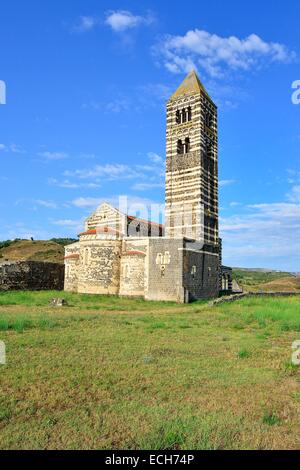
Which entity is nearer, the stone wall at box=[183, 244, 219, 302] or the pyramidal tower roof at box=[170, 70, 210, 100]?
the stone wall at box=[183, 244, 219, 302]

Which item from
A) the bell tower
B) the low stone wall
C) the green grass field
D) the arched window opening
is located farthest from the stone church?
Result: the green grass field

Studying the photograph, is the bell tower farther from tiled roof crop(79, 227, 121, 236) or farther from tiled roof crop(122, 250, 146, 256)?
tiled roof crop(79, 227, 121, 236)

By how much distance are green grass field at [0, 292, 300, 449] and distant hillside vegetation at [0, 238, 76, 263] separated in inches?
1739

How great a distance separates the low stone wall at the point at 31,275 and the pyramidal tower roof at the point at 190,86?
70.7 ft

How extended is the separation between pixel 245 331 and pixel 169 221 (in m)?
21.3

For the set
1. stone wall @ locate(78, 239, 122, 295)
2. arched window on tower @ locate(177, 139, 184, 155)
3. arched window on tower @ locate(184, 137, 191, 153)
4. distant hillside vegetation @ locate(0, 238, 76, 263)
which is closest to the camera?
stone wall @ locate(78, 239, 122, 295)

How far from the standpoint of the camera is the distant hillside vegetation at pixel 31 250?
189 feet

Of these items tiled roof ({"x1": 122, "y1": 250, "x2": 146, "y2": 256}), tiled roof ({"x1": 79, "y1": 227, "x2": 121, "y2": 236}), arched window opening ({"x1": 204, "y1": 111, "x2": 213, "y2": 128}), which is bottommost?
tiled roof ({"x1": 122, "y1": 250, "x2": 146, "y2": 256})

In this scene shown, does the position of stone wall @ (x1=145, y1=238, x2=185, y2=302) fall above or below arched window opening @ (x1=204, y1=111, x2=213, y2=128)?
below

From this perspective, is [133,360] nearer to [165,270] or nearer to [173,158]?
[165,270]

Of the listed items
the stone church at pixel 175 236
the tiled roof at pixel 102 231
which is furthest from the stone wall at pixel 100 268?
the tiled roof at pixel 102 231

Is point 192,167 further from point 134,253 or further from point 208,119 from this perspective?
point 134,253

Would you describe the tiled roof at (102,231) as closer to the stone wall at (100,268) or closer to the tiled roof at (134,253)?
the stone wall at (100,268)

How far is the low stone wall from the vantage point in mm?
31891
